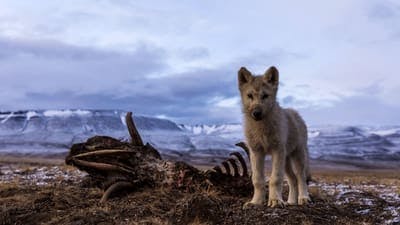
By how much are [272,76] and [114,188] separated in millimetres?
4296

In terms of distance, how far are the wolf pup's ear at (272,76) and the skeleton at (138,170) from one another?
2358 mm

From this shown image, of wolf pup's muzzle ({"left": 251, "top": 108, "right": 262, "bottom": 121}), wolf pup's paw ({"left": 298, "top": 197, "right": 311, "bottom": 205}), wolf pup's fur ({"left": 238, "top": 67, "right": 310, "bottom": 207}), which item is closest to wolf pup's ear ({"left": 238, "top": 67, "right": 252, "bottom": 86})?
wolf pup's fur ({"left": 238, "top": 67, "right": 310, "bottom": 207})

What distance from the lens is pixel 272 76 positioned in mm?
10984

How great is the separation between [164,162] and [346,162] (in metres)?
89.6

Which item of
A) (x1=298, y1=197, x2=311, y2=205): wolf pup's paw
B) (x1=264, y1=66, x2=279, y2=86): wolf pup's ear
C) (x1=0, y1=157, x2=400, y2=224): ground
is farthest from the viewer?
(x1=298, y1=197, x2=311, y2=205): wolf pup's paw

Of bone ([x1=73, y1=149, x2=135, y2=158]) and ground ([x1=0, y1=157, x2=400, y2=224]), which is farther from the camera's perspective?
bone ([x1=73, y1=149, x2=135, y2=158])

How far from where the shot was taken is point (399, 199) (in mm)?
14281

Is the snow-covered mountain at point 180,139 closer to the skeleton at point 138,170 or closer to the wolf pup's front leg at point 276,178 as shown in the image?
the skeleton at point 138,170

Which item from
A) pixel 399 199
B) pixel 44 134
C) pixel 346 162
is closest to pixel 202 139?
pixel 44 134

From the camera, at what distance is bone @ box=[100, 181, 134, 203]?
11.9m

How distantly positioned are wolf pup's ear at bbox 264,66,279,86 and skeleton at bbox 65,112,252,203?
2358mm

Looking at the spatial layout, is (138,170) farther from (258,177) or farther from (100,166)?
(258,177)

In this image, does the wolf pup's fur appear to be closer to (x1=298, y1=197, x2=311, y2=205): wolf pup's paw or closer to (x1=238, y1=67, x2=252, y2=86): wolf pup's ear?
(x1=238, y1=67, x2=252, y2=86): wolf pup's ear

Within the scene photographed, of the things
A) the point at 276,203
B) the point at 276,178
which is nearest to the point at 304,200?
the point at 276,178
